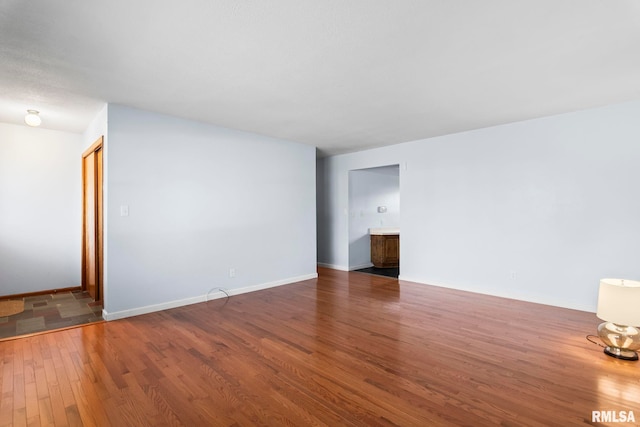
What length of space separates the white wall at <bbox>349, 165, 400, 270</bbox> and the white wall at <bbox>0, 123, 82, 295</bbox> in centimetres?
495

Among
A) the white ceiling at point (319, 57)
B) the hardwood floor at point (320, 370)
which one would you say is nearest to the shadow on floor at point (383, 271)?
the hardwood floor at point (320, 370)

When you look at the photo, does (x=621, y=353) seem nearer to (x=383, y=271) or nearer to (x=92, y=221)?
(x=383, y=271)

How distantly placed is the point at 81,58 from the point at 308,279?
175 inches

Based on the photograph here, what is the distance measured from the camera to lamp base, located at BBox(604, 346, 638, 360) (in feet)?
8.63

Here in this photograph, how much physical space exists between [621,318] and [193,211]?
4.70m

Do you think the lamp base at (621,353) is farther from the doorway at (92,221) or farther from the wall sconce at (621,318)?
the doorway at (92,221)

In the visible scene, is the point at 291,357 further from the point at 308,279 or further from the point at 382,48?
the point at 308,279

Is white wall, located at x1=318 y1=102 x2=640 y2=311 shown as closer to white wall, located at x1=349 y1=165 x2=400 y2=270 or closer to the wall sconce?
white wall, located at x1=349 y1=165 x2=400 y2=270

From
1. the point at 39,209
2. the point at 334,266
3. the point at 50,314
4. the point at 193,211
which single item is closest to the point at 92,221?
the point at 39,209

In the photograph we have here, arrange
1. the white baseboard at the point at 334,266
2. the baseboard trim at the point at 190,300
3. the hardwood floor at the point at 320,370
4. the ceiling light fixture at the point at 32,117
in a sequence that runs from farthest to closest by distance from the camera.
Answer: the white baseboard at the point at 334,266 < the ceiling light fixture at the point at 32,117 < the baseboard trim at the point at 190,300 < the hardwood floor at the point at 320,370

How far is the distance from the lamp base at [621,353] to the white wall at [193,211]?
164 inches

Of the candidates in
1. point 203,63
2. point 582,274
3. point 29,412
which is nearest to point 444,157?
point 582,274

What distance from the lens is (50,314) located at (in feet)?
12.6

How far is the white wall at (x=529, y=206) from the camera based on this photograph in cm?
369
